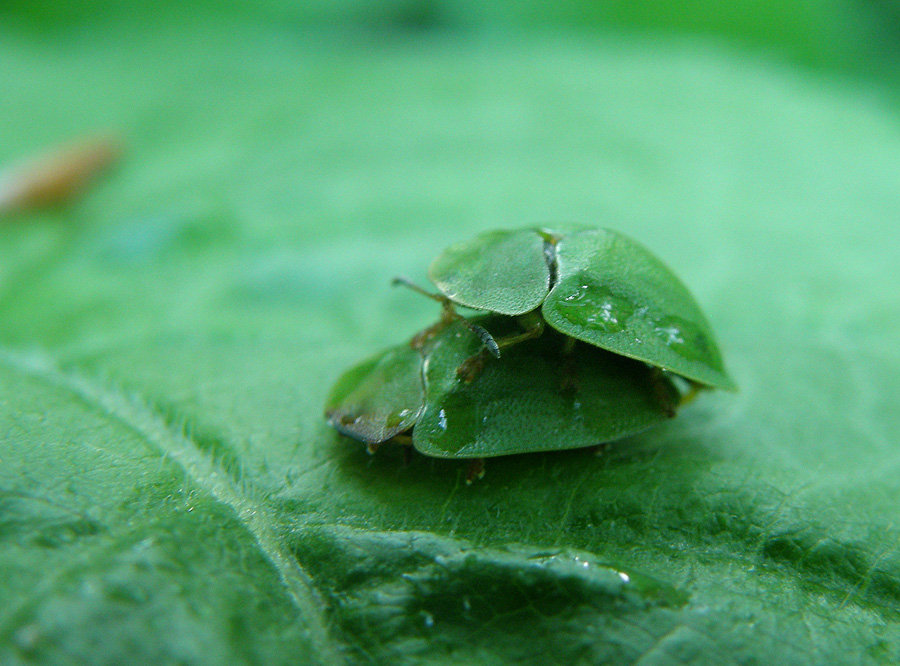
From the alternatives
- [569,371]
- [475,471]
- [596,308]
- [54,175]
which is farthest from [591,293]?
[54,175]

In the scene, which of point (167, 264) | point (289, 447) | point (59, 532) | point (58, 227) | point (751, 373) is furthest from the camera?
point (58, 227)

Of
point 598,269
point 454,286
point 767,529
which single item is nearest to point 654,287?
point 598,269

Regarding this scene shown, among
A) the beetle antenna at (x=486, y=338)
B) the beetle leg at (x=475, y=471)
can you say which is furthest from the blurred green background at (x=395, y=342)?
the beetle antenna at (x=486, y=338)

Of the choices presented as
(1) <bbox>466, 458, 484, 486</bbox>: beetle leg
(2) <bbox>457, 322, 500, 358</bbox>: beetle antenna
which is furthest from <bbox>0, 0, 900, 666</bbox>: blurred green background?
(2) <bbox>457, 322, 500, 358</bbox>: beetle antenna

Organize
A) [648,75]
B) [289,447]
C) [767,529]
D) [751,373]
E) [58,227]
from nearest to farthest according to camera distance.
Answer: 1. [767,529]
2. [289,447]
3. [751,373]
4. [58,227]
5. [648,75]

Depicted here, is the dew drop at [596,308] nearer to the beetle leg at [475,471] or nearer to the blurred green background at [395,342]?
the blurred green background at [395,342]

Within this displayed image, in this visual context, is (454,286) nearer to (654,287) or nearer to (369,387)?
(369,387)

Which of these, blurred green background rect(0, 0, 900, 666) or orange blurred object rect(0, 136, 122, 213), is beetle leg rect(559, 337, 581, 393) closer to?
blurred green background rect(0, 0, 900, 666)
